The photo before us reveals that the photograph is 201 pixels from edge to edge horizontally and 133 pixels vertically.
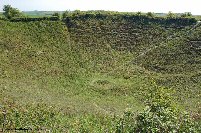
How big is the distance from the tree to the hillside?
695 cm

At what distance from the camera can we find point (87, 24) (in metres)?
91.5

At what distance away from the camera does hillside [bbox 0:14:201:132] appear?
56.8 meters

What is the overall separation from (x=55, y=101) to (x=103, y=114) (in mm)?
8183

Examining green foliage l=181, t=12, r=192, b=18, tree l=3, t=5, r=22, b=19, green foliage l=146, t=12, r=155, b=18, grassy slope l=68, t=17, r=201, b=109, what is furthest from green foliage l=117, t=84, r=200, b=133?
tree l=3, t=5, r=22, b=19

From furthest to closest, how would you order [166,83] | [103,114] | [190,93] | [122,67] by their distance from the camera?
[122,67] < [166,83] < [190,93] < [103,114]

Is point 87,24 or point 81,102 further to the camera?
point 87,24

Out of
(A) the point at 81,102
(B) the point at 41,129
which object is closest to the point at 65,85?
(A) the point at 81,102

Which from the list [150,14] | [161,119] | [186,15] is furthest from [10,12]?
[161,119]

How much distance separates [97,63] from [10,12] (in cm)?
3100

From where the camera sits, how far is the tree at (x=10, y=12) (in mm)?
93875

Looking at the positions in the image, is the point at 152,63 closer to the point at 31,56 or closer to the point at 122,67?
the point at 122,67

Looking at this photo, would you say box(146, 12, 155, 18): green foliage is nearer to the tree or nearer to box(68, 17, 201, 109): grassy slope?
box(68, 17, 201, 109): grassy slope

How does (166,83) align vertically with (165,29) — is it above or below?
below

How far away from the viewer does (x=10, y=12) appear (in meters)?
97.0
